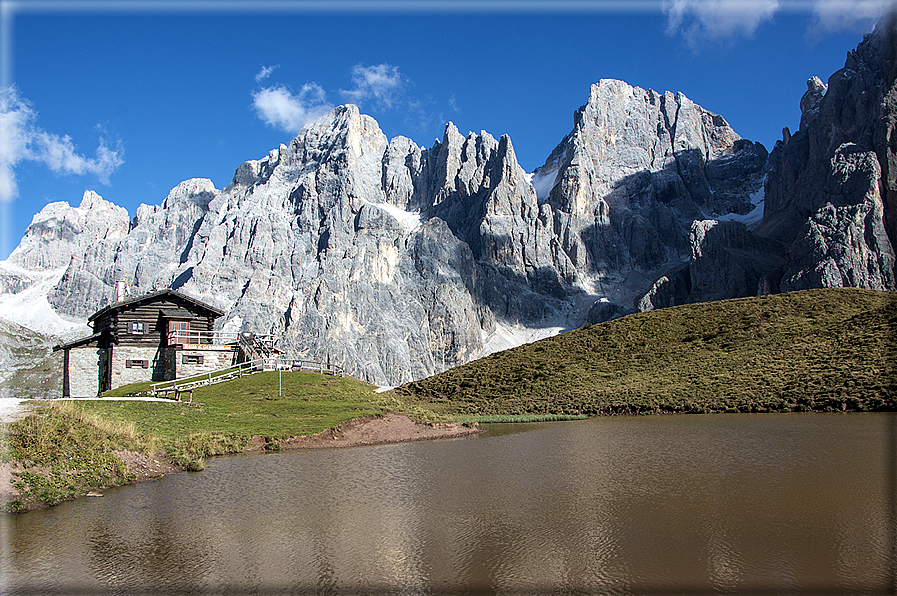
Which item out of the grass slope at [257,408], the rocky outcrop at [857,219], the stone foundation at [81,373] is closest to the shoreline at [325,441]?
the grass slope at [257,408]

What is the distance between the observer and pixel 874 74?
199 metres

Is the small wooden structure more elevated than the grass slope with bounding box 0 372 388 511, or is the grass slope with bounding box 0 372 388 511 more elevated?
the small wooden structure

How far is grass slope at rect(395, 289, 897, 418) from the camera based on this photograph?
41.7 meters

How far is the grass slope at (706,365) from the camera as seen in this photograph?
4166 centimetres

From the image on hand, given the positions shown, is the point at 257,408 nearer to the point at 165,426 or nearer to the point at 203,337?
the point at 165,426

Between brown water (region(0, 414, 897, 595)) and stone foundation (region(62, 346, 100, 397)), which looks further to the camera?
stone foundation (region(62, 346, 100, 397))

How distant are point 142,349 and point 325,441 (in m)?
29.5

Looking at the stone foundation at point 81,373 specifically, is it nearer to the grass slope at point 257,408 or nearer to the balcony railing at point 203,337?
the balcony railing at point 203,337

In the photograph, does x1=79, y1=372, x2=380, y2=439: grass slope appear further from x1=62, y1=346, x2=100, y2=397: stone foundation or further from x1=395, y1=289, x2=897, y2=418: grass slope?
x1=395, y1=289, x2=897, y2=418: grass slope

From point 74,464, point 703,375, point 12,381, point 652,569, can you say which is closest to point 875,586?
point 652,569

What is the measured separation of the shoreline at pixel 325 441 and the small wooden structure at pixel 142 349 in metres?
22.5

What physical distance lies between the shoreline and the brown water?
981 millimetres

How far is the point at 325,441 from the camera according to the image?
27203mm

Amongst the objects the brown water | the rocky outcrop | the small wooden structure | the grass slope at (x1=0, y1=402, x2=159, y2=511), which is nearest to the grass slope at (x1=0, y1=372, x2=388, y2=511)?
the grass slope at (x1=0, y1=402, x2=159, y2=511)
